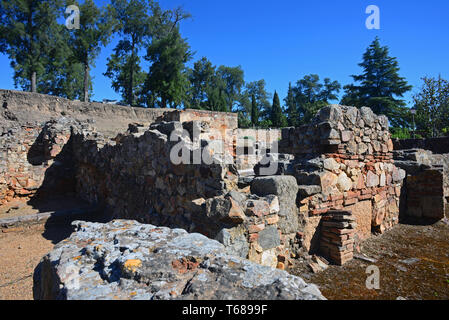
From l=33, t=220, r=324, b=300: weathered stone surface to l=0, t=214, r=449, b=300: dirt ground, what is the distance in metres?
1.67

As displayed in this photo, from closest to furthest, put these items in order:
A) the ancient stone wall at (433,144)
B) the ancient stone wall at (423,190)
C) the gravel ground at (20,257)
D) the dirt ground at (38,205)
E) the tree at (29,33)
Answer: the gravel ground at (20,257), the ancient stone wall at (423,190), the dirt ground at (38,205), the ancient stone wall at (433,144), the tree at (29,33)

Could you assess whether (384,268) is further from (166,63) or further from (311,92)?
(311,92)

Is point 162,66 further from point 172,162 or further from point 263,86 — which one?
point 263,86

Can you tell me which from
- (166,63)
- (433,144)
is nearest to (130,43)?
(166,63)

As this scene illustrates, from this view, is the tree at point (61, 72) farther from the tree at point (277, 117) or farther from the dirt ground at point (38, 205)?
the tree at point (277, 117)

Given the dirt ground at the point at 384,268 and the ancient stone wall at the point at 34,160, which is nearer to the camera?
the dirt ground at the point at 384,268

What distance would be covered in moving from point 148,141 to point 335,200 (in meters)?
3.34

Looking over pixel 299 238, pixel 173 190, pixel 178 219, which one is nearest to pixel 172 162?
pixel 173 190

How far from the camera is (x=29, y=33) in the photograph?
1908cm

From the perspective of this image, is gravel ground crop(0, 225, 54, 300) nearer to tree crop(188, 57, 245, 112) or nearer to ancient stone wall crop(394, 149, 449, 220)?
ancient stone wall crop(394, 149, 449, 220)

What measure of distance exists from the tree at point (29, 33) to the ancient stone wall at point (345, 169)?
20997mm

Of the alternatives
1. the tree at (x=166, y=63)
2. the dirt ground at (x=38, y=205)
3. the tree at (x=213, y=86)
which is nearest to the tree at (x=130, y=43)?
the tree at (x=166, y=63)

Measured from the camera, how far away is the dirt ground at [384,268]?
8.83 ft

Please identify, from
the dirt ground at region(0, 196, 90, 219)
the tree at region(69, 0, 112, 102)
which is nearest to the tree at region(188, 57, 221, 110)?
the tree at region(69, 0, 112, 102)
